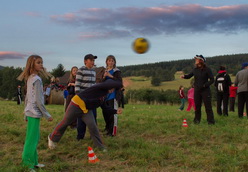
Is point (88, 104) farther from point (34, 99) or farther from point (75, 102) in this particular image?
point (34, 99)

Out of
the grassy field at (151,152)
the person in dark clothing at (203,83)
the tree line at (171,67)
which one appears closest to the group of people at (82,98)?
the person in dark clothing at (203,83)

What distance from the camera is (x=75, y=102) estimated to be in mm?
5176

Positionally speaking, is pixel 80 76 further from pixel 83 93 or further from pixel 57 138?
pixel 57 138

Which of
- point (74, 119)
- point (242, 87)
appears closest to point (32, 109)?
point (74, 119)

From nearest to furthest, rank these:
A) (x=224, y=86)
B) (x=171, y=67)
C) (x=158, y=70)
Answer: (x=224, y=86)
(x=158, y=70)
(x=171, y=67)

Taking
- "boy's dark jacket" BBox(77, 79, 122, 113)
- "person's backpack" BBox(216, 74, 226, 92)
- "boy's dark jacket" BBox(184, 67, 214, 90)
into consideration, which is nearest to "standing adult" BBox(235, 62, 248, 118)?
"person's backpack" BBox(216, 74, 226, 92)

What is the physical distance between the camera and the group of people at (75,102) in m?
4.19

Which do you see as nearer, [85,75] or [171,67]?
[85,75]

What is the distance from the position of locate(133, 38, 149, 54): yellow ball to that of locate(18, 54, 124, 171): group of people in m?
0.76

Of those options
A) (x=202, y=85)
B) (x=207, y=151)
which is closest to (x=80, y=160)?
(x=207, y=151)

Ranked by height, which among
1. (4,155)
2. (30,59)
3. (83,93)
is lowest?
(4,155)

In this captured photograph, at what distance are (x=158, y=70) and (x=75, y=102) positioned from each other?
200 ft

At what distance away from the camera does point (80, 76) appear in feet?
20.2

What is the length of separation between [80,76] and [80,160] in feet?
6.88
